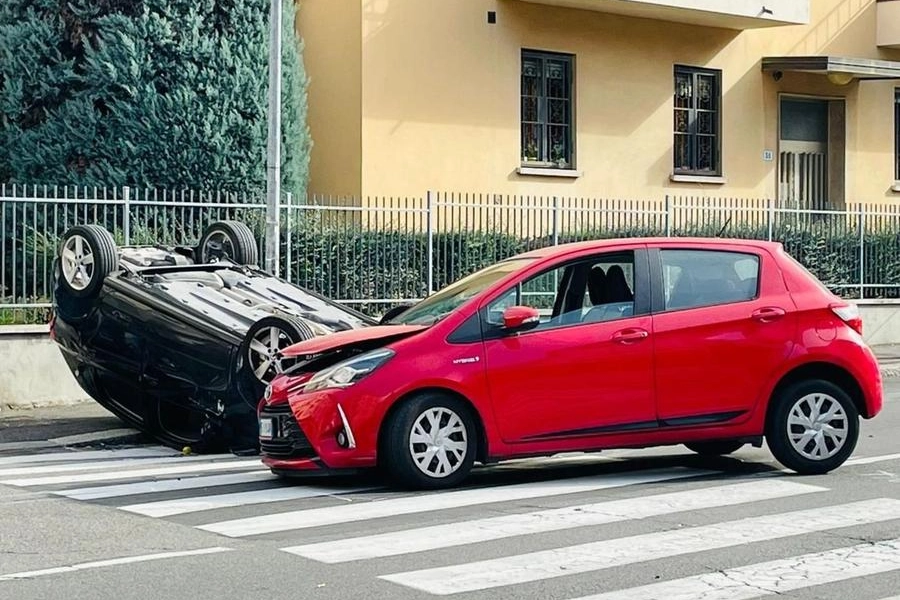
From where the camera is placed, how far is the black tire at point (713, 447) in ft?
37.0

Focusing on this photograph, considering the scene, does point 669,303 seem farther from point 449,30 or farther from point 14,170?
point 449,30

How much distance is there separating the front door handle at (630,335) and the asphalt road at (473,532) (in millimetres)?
982

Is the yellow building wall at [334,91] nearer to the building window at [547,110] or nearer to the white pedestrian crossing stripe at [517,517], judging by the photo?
the building window at [547,110]

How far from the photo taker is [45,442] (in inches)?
535

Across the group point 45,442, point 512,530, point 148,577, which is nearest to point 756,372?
point 512,530

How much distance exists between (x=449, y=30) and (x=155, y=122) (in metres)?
5.80

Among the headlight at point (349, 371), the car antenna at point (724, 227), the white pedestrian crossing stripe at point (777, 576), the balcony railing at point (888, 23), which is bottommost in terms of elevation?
the white pedestrian crossing stripe at point (777, 576)

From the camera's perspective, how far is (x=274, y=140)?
1567cm

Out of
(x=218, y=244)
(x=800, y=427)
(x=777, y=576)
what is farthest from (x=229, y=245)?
(x=777, y=576)

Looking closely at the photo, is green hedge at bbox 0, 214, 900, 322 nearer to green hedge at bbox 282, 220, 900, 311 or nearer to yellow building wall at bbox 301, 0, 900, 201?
green hedge at bbox 282, 220, 900, 311

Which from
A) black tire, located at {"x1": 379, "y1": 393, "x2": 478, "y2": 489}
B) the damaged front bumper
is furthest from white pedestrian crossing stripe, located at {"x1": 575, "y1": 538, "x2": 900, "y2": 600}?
the damaged front bumper

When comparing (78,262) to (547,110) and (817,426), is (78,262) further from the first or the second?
(547,110)

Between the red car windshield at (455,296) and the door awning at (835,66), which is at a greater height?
the door awning at (835,66)

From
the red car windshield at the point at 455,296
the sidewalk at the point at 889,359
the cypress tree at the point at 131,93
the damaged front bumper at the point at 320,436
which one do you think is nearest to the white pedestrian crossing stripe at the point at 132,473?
the damaged front bumper at the point at 320,436
